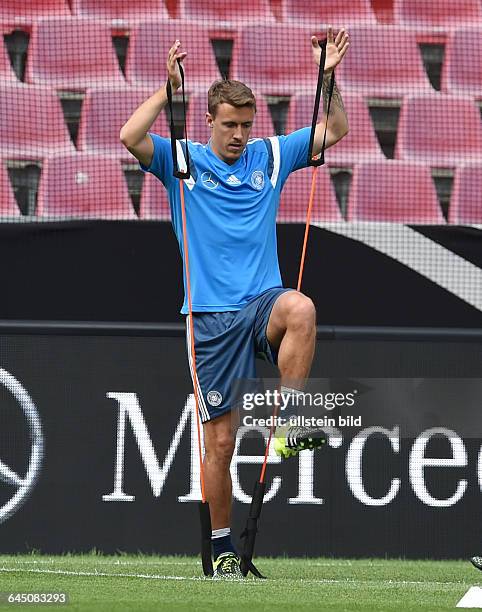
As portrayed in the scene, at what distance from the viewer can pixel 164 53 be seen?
1012cm

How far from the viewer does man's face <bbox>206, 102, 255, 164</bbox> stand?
483cm

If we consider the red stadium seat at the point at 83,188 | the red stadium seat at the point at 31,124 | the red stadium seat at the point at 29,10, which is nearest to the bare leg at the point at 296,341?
the red stadium seat at the point at 83,188

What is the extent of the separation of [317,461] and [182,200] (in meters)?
2.08

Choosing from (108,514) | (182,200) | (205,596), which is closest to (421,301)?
(108,514)

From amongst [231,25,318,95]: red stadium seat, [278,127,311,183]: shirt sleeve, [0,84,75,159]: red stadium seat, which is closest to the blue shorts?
[278,127,311,183]: shirt sleeve

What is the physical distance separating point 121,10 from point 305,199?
228 centimetres

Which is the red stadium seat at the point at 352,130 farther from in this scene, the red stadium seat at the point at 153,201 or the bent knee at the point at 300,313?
the bent knee at the point at 300,313

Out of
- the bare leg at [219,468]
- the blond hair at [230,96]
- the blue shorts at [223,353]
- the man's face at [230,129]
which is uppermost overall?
the blond hair at [230,96]

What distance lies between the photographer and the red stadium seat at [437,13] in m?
10.4

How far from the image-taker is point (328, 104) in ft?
16.7

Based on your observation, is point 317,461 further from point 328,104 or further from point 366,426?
point 328,104

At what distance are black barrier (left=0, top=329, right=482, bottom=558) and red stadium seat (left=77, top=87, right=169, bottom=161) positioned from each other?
3345 millimetres

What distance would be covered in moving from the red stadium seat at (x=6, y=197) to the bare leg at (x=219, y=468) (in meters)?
4.69

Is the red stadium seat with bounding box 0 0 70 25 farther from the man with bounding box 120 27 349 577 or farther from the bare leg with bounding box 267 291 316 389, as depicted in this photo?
the bare leg with bounding box 267 291 316 389
